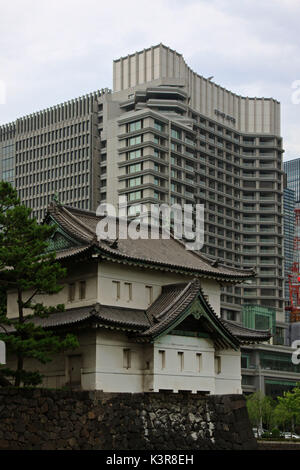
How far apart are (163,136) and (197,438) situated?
10522cm

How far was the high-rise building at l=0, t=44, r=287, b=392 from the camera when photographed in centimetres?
14488

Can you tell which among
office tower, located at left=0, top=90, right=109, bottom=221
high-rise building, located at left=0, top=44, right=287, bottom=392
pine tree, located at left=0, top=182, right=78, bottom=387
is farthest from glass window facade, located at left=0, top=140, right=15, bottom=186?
pine tree, located at left=0, top=182, right=78, bottom=387

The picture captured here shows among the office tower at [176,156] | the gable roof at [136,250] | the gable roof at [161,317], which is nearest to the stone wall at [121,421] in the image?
the gable roof at [161,317]

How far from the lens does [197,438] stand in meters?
42.7

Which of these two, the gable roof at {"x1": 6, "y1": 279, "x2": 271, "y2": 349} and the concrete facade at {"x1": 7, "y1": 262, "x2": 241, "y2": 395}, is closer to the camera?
the gable roof at {"x1": 6, "y1": 279, "x2": 271, "y2": 349}

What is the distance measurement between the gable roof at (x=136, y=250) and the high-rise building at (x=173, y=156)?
88.9 metres

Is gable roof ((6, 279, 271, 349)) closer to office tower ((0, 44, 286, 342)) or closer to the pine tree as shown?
the pine tree

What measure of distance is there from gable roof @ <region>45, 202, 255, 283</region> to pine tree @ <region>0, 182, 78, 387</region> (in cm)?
324

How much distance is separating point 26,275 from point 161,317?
839cm

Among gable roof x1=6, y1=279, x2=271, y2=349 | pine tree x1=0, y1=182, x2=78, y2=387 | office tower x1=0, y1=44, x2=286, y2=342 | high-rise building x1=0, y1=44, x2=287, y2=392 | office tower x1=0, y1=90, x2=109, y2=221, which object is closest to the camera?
pine tree x1=0, y1=182, x2=78, y2=387

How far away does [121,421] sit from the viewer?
40.0 meters

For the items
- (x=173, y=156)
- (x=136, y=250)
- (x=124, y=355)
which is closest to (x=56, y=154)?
(x=173, y=156)

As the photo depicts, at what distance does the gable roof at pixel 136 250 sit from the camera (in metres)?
42.8
